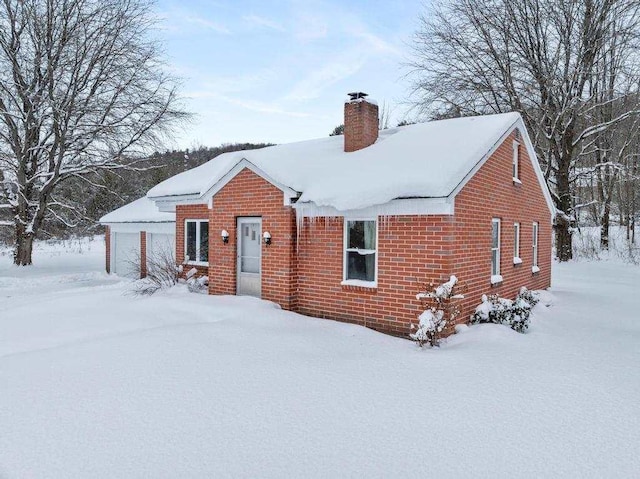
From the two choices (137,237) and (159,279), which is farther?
(137,237)

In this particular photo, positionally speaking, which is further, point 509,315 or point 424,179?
point 509,315

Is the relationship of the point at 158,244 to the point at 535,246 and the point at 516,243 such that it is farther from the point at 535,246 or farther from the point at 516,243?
the point at 535,246

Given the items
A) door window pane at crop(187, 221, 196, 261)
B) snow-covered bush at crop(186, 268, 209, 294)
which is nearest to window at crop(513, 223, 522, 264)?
snow-covered bush at crop(186, 268, 209, 294)

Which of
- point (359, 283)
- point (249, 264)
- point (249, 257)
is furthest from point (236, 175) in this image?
point (359, 283)

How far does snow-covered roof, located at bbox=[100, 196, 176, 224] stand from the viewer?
17.5 metres

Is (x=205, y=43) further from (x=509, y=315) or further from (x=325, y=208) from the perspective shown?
(x=509, y=315)

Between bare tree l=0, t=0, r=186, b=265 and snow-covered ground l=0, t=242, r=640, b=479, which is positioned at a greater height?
bare tree l=0, t=0, r=186, b=265

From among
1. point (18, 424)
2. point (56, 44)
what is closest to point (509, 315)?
point (18, 424)

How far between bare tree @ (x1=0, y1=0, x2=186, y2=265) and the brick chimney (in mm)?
13514

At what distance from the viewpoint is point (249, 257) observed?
11.0 meters

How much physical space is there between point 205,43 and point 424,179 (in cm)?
1082

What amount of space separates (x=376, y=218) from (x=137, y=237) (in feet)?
44.7

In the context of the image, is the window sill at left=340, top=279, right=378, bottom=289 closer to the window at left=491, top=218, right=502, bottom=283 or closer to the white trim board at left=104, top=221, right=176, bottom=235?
the window at left=491, top=218, right=502, bottom=283

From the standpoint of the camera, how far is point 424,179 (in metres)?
8.21
